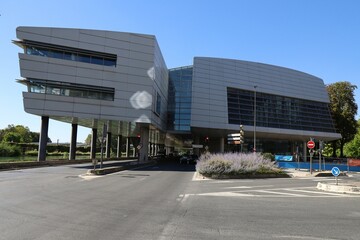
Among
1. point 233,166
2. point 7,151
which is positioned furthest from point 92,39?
point 233,166

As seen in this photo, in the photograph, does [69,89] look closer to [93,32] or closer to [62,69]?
[62,69]

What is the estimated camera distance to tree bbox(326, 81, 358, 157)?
8344 cm

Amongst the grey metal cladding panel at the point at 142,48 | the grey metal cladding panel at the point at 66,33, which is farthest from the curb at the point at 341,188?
the grey metal cladding panel at the point at 66,33

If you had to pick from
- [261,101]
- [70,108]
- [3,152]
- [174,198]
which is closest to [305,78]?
[261,101]

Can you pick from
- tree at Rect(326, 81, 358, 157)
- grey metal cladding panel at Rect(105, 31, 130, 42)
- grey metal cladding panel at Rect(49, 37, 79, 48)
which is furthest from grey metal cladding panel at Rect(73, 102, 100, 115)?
tree at Rect(326, 81, 358, 157)

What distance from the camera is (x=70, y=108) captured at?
42656 mm

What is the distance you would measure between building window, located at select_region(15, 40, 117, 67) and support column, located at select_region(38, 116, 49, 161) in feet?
26.2

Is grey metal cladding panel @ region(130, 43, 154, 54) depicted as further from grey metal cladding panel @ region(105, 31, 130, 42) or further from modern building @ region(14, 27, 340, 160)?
grey metal cladding panel @ region(105, 31, 130, 42)

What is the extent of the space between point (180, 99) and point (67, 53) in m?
28.8

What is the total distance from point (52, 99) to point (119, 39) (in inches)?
454

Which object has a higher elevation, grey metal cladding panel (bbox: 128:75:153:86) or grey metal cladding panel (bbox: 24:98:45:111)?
grey metal cladding panel (bbox: 128:75:153:86)

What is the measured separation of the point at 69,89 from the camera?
42.8 m

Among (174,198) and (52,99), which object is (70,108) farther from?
(174,198)

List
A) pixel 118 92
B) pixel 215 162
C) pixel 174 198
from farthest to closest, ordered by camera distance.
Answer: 1. pixel 118 92
2. pixel 215 162
3. pixel 174 198
